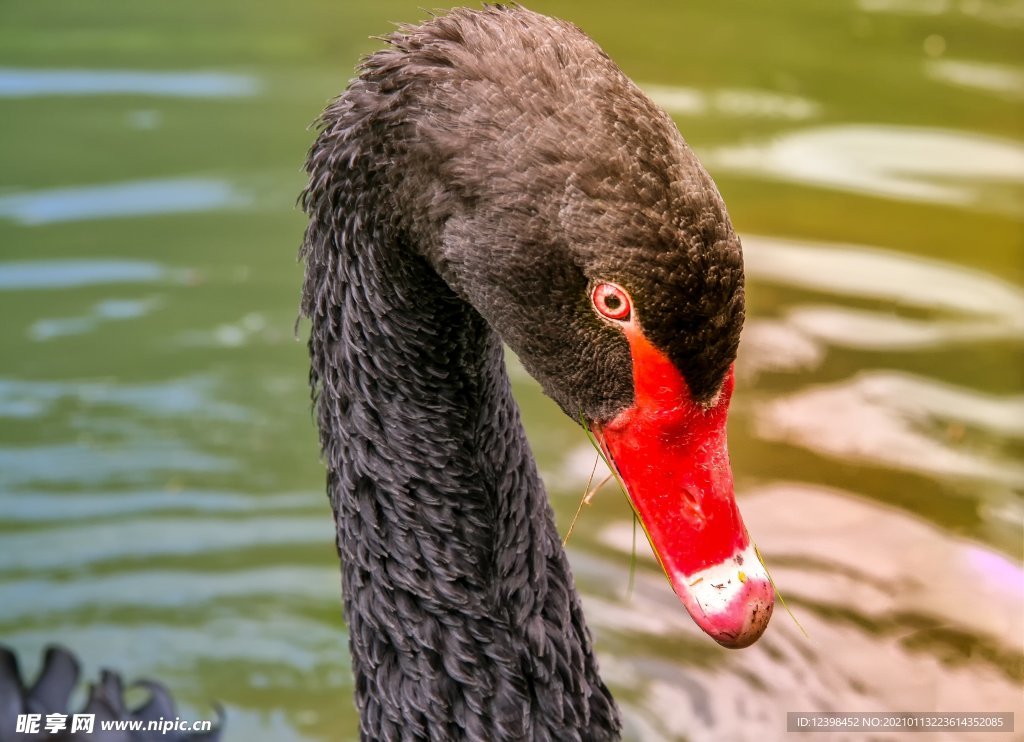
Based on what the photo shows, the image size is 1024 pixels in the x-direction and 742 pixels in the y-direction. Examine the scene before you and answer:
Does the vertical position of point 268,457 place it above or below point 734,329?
below

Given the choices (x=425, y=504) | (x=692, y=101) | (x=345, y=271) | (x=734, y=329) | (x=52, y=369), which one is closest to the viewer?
(x=734, y=329)

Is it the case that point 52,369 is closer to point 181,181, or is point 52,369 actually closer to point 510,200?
point 181,181

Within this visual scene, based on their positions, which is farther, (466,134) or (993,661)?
(993,661)

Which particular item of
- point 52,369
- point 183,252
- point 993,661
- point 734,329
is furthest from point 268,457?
point 734,329

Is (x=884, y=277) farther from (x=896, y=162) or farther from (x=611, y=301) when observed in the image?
(x=611, y=301)

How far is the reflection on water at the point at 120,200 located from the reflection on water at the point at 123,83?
832 mm

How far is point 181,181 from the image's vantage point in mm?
5785

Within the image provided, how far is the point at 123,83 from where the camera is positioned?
6.42 meters

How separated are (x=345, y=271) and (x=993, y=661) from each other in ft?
7.77

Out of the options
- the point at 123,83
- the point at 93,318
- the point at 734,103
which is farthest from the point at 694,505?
the point at 123,83

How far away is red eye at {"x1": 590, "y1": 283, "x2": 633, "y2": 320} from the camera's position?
184 cm

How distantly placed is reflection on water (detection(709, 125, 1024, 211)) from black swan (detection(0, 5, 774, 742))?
12.7 ft

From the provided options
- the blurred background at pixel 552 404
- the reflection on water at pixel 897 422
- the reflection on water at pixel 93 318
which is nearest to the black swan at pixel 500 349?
the blurred background at pixel 552 404

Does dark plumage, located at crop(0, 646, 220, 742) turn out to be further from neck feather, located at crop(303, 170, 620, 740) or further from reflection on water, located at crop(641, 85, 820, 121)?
reflection on water, located at crop(641, 85, 820, 121)
